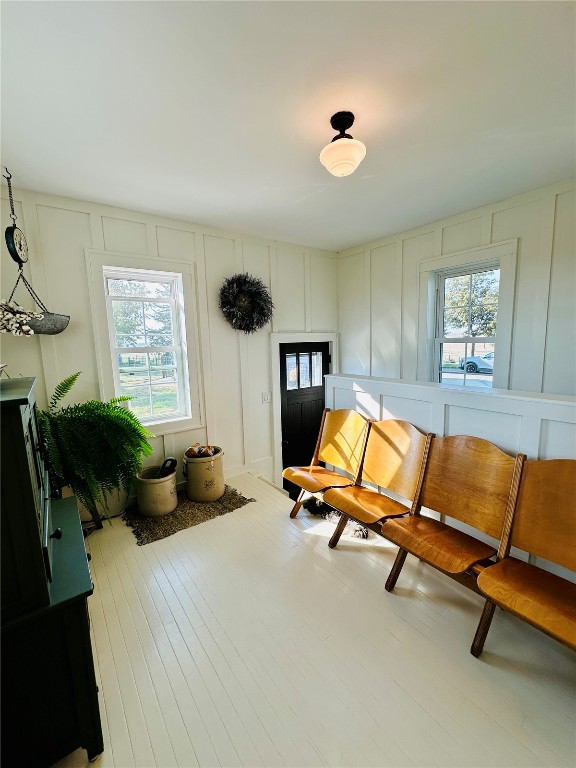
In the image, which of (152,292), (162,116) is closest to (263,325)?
(152,292)

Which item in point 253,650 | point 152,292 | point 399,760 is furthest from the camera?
point 152,292

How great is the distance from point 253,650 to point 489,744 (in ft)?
3.37

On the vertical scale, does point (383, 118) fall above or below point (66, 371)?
above

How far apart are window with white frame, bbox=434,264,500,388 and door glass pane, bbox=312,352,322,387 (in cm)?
150

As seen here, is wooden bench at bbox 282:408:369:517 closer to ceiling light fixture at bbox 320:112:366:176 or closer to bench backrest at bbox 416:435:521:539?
bench backrest at bbox 416:435:521:539

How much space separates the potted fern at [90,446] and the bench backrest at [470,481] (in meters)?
2.19

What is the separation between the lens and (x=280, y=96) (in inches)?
63.9

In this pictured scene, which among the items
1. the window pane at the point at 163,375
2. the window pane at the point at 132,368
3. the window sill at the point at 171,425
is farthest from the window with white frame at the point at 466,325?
the window pane at the point at 132,368

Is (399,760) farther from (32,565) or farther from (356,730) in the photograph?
(32,565)

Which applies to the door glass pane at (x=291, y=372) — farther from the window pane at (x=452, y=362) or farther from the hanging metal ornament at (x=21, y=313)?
the hanging metal ornament at (x=21, y=313)

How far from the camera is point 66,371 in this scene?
278 centimetres

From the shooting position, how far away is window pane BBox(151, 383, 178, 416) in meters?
3.35

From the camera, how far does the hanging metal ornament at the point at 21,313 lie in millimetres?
2053

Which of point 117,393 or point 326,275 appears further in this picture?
point 326,275
